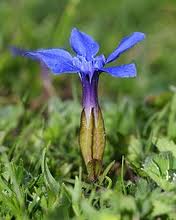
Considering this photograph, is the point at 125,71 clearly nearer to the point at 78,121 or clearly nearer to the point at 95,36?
the point at 78,121

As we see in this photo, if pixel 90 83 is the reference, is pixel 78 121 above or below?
below

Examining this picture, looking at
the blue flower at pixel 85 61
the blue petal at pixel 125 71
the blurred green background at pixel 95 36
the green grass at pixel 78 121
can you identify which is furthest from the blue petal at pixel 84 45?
the blurred green background at pixel 95 36

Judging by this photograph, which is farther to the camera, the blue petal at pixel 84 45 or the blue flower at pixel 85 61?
the blue petal at pixel 84 45

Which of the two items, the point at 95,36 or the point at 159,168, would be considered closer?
the point at 159,168

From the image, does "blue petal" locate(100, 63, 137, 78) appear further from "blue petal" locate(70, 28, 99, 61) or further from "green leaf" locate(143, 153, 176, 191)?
"green leaf" locate(143, 153, 176, 191)

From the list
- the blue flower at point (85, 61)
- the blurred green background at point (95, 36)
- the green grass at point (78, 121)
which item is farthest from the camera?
the blurred green background at point (95, 36)

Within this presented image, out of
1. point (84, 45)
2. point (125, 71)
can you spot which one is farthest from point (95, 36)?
point (125, 71)

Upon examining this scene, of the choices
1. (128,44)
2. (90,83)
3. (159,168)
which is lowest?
(159,168)

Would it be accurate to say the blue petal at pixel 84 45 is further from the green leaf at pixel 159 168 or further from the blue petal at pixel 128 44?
the green leaf at pixel 159 168

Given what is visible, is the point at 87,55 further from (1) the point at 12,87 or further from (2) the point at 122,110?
(1) the point at 12,87
